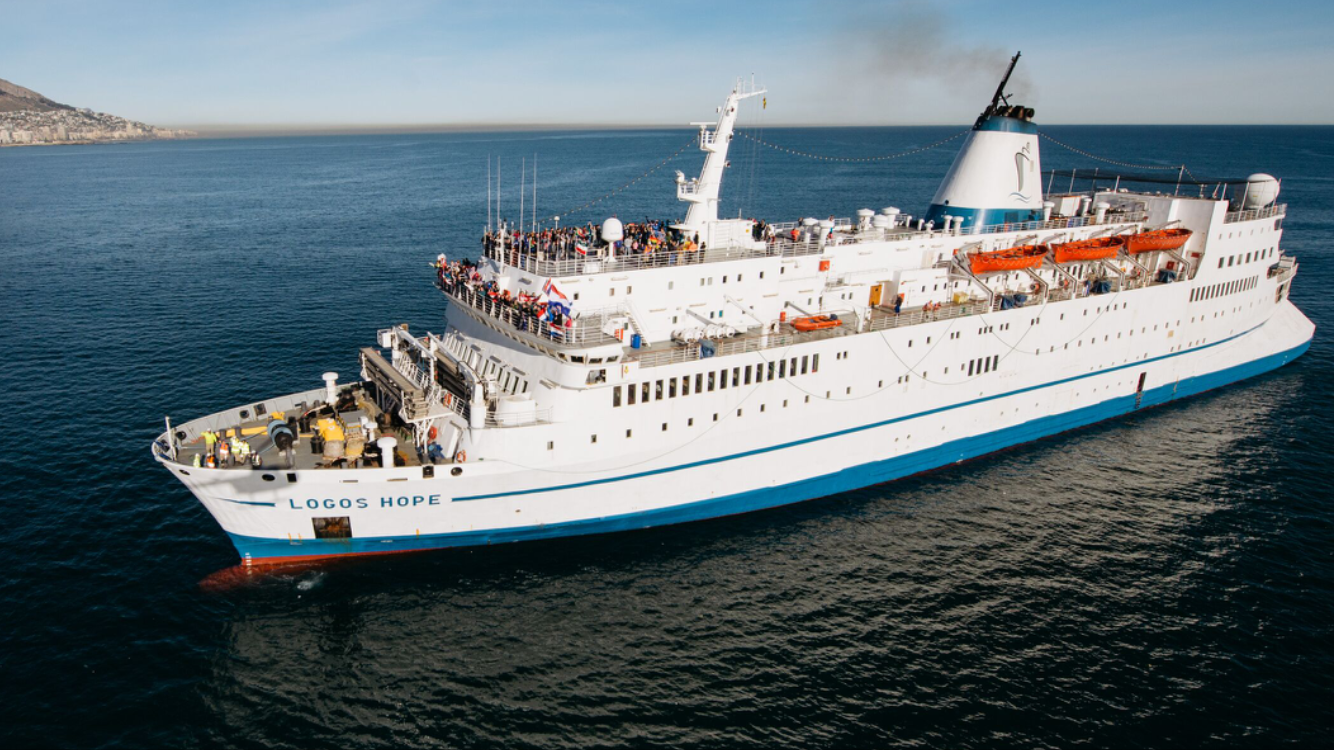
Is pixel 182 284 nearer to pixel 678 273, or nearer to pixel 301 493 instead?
pixel 301 493

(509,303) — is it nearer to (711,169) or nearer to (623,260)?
(623,260)

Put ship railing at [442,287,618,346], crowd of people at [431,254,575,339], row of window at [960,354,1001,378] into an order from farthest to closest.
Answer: row of window at [960,354,1001,378], crowd of people at [431,254,575,339], ship railing at [442,287,618,346]

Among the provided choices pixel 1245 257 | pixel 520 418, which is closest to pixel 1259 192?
pixel 1245 257

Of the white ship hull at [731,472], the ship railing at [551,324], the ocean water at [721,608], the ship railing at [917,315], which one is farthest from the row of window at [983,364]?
the ship railing at [551,324]

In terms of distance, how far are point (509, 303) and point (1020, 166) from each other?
28684 mm

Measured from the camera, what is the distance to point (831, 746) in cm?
1969

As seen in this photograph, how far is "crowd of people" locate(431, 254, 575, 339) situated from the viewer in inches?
1058

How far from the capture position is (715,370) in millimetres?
28859

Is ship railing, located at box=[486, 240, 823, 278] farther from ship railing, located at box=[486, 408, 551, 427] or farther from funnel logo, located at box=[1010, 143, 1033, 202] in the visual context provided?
funnel logo, located at box=[1010, 143, 1033, 202]

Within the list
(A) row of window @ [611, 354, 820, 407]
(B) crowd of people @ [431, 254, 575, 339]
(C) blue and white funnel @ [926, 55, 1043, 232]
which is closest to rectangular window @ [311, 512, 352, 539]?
(B) crowd of people @ [431, 254, 575, 339]

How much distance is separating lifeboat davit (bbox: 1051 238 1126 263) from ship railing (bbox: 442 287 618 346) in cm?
2446

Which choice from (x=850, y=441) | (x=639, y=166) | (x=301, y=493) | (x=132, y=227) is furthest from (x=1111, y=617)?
(x=639, y=166)

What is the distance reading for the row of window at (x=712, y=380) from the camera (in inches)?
1091

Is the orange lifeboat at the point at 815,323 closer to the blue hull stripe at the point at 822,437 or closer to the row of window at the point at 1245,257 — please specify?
the blue hull stripe at the point at 822,437
